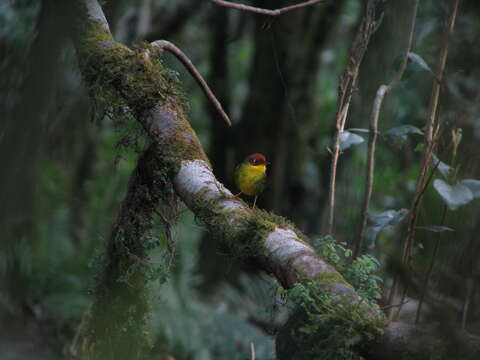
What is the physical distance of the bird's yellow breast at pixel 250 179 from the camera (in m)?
3.76

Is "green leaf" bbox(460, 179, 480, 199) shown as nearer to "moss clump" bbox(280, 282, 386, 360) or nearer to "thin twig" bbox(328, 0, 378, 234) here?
"thin twig" bbox(328, 0, 378, 234)

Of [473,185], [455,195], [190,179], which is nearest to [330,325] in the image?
[190,179]

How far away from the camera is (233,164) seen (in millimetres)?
7090

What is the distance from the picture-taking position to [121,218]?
241cm

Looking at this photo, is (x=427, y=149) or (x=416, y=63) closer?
(x=427, y=149)

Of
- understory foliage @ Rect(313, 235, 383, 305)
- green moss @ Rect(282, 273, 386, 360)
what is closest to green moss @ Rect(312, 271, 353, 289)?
green moss @ Rect(282, 273, 386, 360)

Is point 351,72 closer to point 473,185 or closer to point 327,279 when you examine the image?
point 473,185

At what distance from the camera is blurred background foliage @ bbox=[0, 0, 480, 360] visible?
3.14 meters

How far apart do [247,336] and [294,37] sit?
3.46 meters

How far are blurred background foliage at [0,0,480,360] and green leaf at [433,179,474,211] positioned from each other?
113 mm

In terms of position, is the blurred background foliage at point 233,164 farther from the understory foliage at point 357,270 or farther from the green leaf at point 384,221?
the understory foliage at point 357,270

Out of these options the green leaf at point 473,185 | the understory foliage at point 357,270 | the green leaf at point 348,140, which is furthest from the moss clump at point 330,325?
the green leaf at point 348,140

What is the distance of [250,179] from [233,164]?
11.0 ft

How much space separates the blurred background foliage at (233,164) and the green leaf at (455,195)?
11cm
